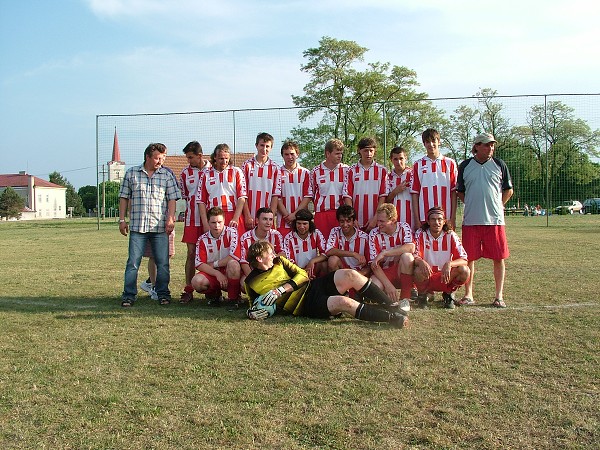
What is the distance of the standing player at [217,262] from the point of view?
592 cm

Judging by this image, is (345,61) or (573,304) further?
(345,61)

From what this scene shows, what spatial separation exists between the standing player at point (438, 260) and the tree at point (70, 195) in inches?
3836

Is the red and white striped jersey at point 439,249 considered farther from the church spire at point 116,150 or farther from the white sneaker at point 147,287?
the church spire at point 116,150

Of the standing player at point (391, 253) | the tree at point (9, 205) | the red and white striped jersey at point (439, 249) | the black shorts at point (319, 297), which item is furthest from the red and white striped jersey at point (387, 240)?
the tree at point (9, 205)

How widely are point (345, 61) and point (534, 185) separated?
22.7 meters

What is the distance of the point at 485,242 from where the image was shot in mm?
5934

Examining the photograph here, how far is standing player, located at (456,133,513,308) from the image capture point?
5859 millimetres

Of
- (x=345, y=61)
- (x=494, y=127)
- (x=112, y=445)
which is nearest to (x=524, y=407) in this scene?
(x=112, y=445)

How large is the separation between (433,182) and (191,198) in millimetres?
2903

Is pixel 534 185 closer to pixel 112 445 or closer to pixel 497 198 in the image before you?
pixel 497 198

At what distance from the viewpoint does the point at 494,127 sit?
71.2ft

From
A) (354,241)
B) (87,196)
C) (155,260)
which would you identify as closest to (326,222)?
(354,241)

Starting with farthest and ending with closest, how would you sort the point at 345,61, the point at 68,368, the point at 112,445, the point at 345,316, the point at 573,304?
the point at 345,61 → the point at 573,304 → the point at 345,316 → the point at 68,368 → the point at 112,445

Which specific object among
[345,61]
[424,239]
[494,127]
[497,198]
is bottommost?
[424,239]
